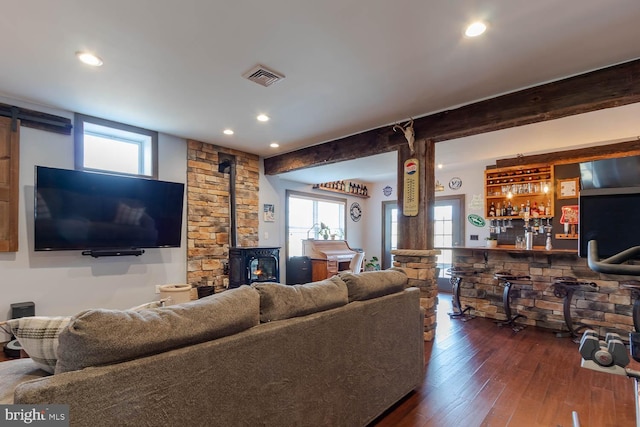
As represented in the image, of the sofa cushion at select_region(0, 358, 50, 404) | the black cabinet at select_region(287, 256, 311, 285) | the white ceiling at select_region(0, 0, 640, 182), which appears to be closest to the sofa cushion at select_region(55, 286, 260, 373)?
the sofa cushion at select_region(0, 358, 50, 404)

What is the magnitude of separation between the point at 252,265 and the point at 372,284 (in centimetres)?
321

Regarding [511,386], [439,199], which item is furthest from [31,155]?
[439,199]

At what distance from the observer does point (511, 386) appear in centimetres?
253

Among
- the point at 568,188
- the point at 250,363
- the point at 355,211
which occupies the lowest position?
the point at 250,363

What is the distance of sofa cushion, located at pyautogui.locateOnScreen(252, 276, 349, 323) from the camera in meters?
1.59

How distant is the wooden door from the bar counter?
553 cm

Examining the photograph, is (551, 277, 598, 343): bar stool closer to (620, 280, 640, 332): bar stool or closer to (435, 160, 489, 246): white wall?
(620, 280, 640, 332): bar stool

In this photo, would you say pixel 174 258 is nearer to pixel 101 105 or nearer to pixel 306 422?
pixel 101 105

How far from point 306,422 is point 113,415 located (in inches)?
35.8

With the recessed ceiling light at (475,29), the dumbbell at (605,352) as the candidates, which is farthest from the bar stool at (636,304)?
the recessed ceiling light at (475,29)

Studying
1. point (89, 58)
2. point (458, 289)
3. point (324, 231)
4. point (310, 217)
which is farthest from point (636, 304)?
point (89, 58)

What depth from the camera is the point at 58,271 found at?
3.66 m

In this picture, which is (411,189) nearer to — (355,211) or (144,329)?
(144,329)

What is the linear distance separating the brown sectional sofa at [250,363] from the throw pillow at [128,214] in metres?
2.69
